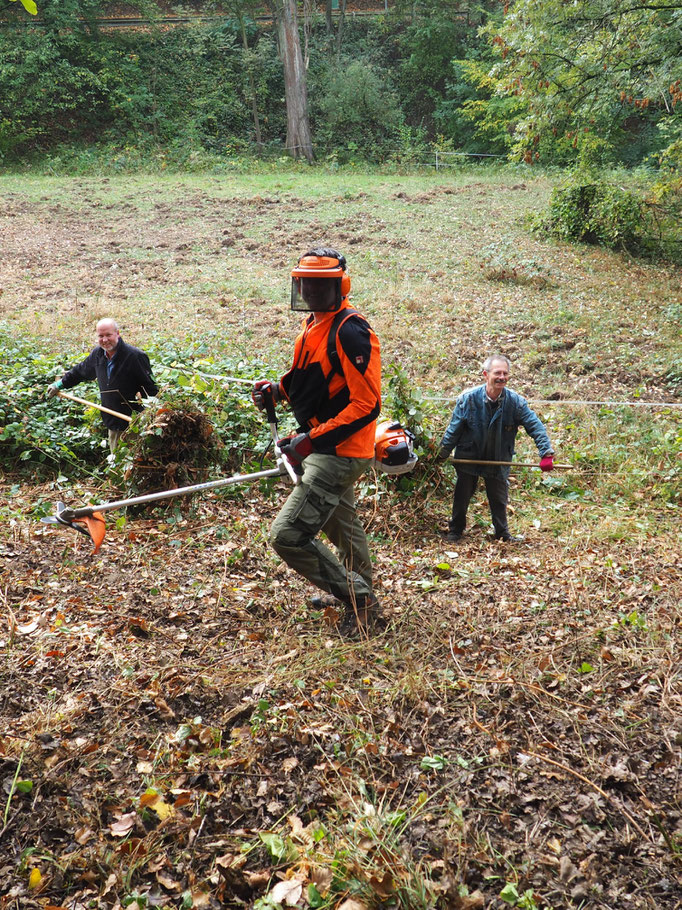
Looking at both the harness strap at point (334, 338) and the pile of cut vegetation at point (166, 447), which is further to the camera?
the pile of cut vegetation at point (166, 447)

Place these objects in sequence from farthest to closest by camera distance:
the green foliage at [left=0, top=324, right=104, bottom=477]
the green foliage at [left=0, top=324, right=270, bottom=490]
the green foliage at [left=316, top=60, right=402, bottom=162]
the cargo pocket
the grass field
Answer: the green foliage at [left=316, top=60, right=402, bottom=162], the green foliage at [left=0, top=324, right=104, bottom=477], the green foliage at [left=0, top=324, right=270, bottom=490], the cargo pocket, the grass field

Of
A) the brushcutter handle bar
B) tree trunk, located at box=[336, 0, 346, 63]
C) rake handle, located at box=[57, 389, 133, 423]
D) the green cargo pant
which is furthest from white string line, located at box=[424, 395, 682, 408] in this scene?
tree trunk, located at box=[336, 0, 346, 63]

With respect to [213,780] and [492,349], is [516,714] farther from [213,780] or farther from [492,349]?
[492,349]

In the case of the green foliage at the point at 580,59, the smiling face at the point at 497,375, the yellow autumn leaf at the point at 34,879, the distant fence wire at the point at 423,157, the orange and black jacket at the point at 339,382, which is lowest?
the yellow autumn leaf at the point at 34,879

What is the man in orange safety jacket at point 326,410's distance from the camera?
4.05 meters

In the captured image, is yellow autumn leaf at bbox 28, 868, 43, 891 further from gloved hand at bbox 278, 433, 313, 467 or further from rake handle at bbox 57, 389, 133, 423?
rake handle at bbox 57, 389, 133, 423

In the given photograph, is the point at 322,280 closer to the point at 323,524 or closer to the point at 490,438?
the point at 323,524

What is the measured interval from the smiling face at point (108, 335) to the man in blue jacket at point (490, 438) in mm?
3341

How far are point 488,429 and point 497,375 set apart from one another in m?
0.52

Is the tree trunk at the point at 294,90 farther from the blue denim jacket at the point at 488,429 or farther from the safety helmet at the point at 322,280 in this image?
the safety helmet at the point at 322,280

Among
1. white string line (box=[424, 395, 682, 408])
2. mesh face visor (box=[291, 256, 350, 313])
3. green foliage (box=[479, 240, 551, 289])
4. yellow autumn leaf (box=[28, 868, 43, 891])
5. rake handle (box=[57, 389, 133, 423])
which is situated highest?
mesh face visor (box=[291, 256, 350, 313])

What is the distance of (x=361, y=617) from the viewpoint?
4547 mm

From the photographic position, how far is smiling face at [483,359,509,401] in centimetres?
591

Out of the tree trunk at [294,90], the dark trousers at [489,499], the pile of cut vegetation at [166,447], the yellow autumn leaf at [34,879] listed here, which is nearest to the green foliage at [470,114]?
the tree trunk at [294,90]
